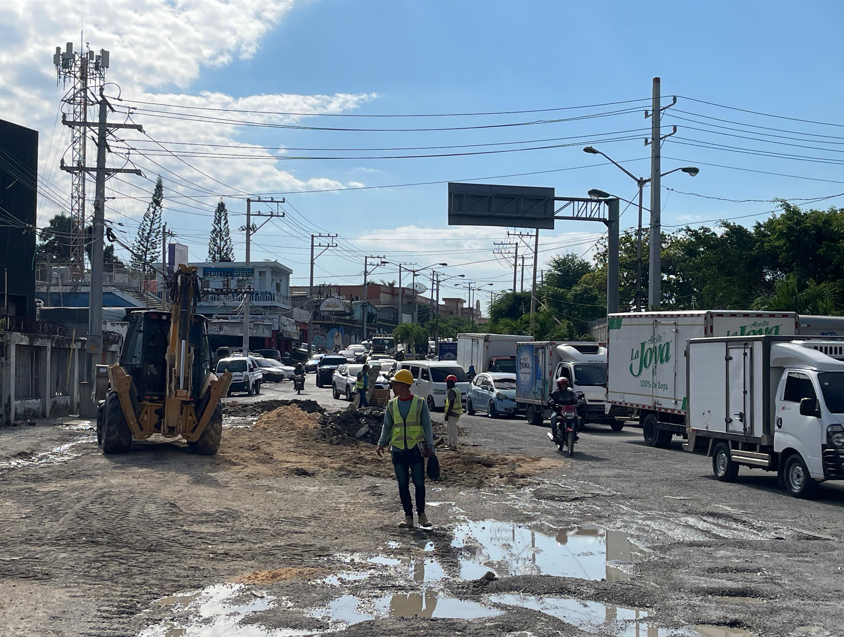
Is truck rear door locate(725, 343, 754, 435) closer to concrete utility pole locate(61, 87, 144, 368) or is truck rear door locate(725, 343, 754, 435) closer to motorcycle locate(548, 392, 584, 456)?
motorcycle locate(548, 392, 584, 456)

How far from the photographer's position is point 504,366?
3662 cm

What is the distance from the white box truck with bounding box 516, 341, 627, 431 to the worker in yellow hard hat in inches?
602

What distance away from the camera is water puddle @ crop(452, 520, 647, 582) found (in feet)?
27.5

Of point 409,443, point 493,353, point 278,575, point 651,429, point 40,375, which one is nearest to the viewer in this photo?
point 278,575

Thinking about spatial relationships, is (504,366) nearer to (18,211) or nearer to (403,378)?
(18,211)

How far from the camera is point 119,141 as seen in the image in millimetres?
32281

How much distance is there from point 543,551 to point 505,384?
23114 mm

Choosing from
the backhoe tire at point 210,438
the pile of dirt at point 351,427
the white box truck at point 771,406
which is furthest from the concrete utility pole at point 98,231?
the white box truck at point 771,406

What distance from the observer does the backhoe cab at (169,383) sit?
642 inches

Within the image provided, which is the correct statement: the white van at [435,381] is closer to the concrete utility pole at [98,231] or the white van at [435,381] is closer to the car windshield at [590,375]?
the car windshield at [590,375]

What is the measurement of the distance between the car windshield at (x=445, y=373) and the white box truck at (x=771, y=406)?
17.3m

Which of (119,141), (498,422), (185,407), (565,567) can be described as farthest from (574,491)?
(119,141)

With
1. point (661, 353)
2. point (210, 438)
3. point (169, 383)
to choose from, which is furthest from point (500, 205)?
point (169, 383)

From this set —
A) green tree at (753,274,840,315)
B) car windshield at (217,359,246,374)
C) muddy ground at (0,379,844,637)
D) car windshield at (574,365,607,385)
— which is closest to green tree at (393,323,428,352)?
car windshield at (217,359,246,374)
